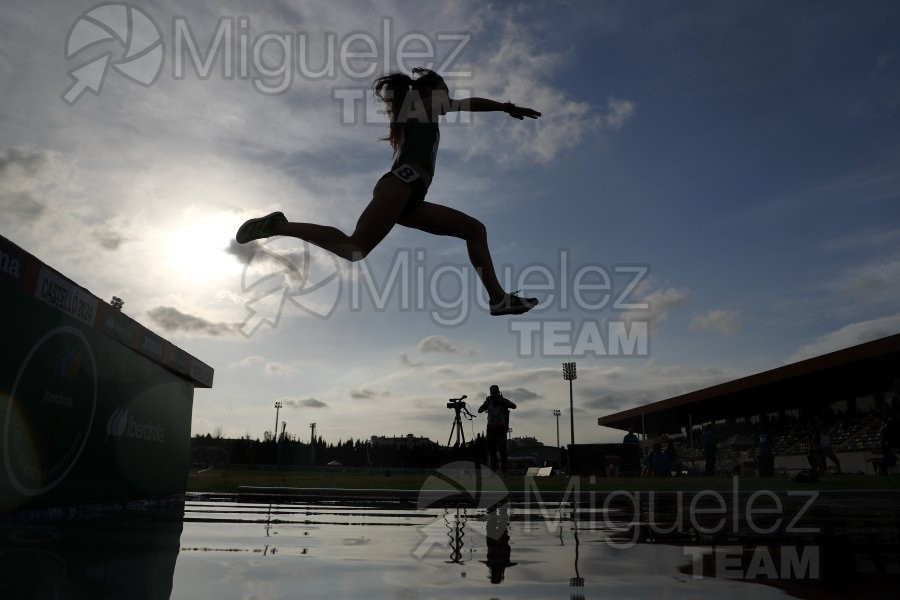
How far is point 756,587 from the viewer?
7.13 ft

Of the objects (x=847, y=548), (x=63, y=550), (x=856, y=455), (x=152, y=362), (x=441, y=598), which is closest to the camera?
(x=441, y=598)

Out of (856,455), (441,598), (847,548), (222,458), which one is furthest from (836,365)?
(222,458)

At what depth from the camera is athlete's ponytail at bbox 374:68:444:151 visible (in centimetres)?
412

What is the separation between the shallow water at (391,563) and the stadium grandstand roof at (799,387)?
19.8 metres

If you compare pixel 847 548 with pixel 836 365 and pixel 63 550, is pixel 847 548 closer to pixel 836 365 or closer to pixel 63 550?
pixel 63 550

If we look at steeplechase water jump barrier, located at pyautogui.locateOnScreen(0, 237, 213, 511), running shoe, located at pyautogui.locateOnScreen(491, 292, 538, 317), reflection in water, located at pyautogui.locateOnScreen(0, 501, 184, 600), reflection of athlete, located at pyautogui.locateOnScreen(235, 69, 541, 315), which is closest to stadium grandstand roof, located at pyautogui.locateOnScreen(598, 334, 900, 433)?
running shoe, located at pyautogui.locateOnScreen(491, 292, 538, 317)

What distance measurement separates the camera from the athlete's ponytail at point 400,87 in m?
4.12

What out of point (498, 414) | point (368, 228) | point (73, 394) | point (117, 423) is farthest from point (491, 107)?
point (498, 414)

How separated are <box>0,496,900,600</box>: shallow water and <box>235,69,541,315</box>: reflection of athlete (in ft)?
5.36

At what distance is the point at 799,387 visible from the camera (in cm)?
3419

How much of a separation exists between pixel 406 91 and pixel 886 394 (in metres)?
34.2

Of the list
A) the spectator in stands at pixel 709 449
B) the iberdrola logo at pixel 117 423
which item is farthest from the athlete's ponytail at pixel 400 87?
the spectator in stands at pixel 709 449

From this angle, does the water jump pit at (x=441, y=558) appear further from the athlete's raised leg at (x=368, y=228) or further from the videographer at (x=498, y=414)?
the videographer at (x=498, y=414)

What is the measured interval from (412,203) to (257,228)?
1.01 metres
